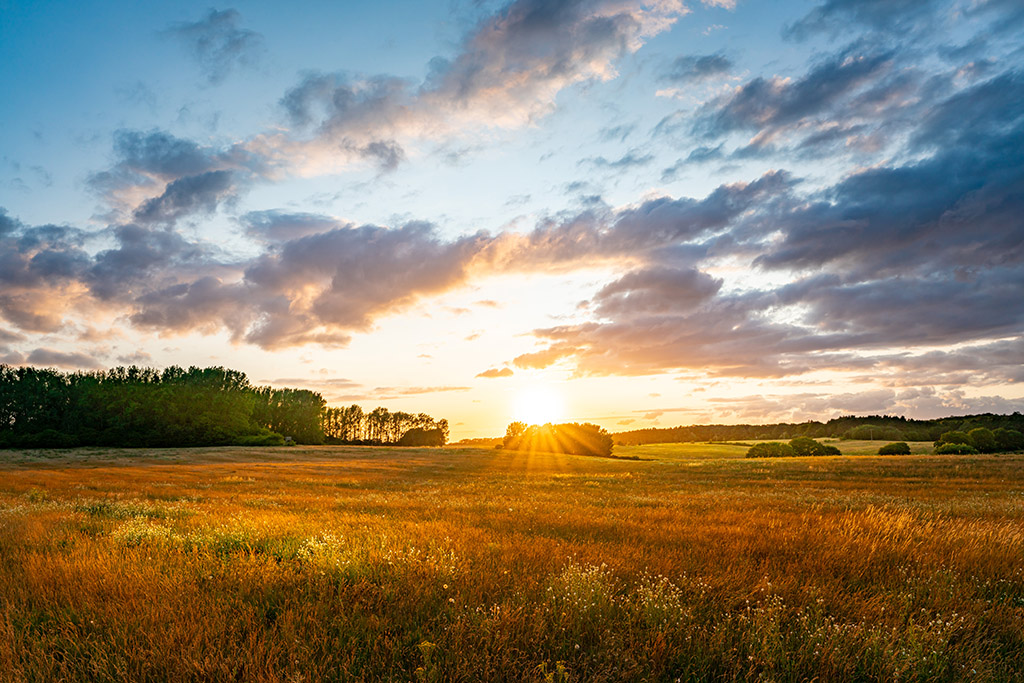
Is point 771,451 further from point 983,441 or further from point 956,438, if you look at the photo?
point 983,441

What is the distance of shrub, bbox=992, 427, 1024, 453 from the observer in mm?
70438

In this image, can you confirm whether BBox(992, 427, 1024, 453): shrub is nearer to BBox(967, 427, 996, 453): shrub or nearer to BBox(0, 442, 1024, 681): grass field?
BBox(967, 427, 996, 453): shrub

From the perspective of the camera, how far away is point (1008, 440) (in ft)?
235

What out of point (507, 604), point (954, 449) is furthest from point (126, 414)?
point (954, 449)

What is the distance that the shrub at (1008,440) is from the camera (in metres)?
70.4

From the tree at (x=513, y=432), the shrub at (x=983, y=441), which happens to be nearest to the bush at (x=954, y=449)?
the shrub at (x=983, y=441)

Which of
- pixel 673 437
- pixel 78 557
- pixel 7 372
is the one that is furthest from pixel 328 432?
pixel 78 557

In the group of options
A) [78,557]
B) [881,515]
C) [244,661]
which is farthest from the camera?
[881,515]

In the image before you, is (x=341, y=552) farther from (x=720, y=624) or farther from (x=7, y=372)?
(x=7, y=372)

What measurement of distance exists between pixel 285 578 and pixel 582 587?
11.1 ft

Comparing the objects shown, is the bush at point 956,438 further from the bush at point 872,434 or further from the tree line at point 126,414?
the tree line at point 126,414

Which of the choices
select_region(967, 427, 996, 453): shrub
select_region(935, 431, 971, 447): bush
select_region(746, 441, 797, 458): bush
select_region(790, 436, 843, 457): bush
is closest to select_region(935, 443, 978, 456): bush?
select_region(967, 427, 996, 453): shrub

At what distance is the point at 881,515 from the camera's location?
11102mm

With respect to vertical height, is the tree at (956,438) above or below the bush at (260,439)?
above
